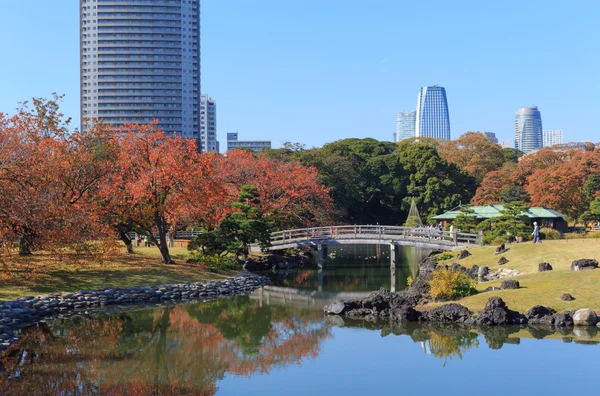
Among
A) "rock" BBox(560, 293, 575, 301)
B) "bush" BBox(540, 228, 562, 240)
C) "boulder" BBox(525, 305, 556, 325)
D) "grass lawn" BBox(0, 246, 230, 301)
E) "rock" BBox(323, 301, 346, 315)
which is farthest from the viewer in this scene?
"bush" BBox(540, 228, 562, 240)

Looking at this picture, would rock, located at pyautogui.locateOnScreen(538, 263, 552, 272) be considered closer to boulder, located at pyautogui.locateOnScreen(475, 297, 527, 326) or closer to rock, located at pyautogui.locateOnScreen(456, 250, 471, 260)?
boulder, located at pyautogui.locateOnScreen(475, 297, 527, 326)

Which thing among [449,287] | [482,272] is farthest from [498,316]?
[482,272]

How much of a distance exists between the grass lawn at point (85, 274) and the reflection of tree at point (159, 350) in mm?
2958

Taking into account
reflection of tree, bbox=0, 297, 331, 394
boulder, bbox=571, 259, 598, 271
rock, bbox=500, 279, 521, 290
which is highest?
boulder, bbox=571, 259, 598, 271

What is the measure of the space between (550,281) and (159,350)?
13.9 m

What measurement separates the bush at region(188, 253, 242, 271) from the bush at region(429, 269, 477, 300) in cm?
1355

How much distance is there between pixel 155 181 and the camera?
98.4ft

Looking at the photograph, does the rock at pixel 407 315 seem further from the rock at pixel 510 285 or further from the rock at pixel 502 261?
the rock at pixel 502 261

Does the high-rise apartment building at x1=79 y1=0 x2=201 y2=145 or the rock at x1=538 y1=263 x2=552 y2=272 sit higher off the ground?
the high-rise apartment building at x1=79 y1=0 x2=201 y2=145

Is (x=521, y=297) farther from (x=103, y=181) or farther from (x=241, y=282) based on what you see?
(x=103, y=181)

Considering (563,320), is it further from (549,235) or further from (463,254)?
(549,235)

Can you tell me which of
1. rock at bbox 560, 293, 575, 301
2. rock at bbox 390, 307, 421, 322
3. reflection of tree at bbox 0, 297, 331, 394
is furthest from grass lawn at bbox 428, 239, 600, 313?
reflection of tree at bbox 0, 297, 331, 394

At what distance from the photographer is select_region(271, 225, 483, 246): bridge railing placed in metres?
38.4

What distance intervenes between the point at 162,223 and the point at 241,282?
491 cm
